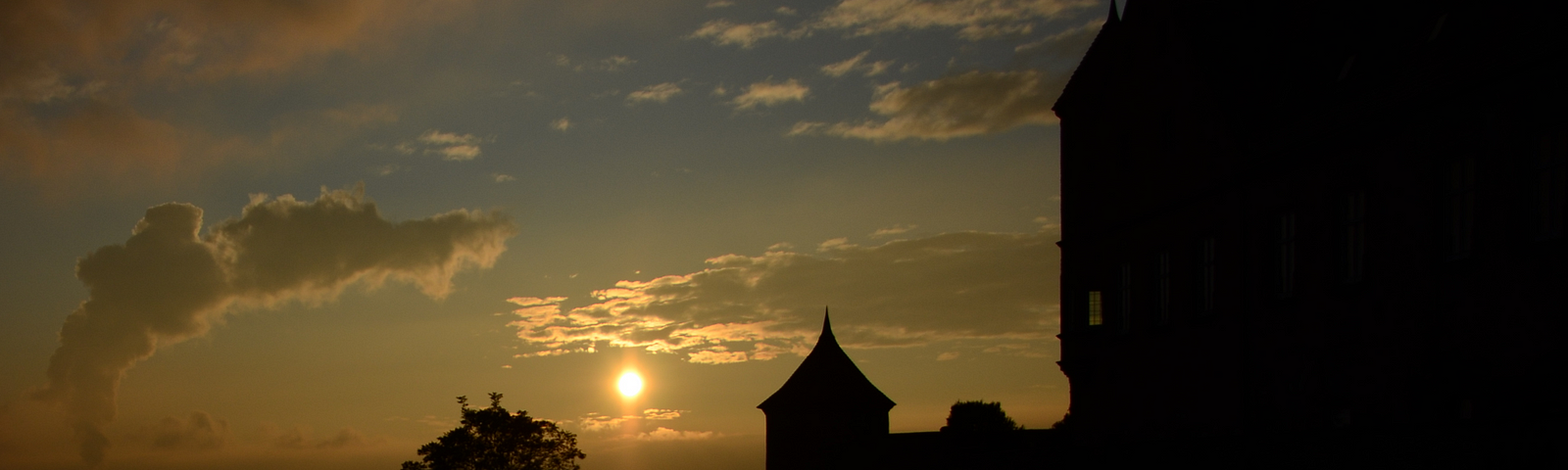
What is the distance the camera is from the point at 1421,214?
2023 centimetres

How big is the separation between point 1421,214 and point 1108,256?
38.5 feet

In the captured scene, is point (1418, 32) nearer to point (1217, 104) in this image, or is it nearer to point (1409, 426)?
point (1217, 104)

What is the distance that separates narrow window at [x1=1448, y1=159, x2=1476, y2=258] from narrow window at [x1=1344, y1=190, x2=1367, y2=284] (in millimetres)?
2061

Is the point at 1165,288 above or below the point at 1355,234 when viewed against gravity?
below

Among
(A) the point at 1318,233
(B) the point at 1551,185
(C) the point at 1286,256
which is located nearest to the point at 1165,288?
(C) the point at 1286,256

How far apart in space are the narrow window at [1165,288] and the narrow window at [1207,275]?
1305 mm

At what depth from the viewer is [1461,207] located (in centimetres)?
1961

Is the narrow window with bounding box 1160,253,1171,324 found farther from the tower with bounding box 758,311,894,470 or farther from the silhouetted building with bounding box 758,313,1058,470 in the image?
the tower with bounding box 758,311,894,470

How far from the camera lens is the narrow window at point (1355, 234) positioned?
72.1 feet

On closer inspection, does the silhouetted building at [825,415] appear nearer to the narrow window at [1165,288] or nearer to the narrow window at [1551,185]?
the narrow window at [1165,288]

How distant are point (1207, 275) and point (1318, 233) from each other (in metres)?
4.44

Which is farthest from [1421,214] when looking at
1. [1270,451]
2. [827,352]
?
[827,352]

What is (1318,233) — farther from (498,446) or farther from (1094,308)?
(498,446)

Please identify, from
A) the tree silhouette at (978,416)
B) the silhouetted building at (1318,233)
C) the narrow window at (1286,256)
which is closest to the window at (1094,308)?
the silhouetted building at (1318,233)
